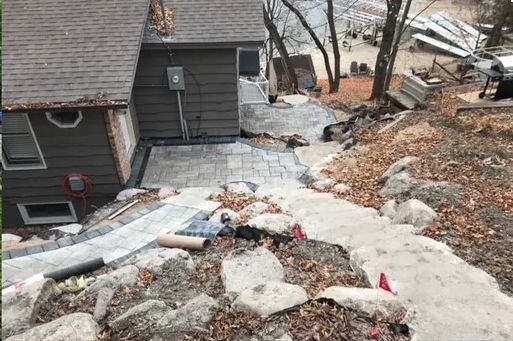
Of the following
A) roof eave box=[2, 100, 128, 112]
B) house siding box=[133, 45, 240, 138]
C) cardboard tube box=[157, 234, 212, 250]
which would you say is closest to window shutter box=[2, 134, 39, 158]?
roof eave box=[2, 100, 128, 112]

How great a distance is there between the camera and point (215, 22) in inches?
396

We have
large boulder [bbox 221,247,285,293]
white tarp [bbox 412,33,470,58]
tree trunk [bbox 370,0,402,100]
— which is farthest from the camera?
white tarp [bbox 412,33,470,58]

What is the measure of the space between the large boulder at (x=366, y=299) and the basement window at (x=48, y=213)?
7.14 metres

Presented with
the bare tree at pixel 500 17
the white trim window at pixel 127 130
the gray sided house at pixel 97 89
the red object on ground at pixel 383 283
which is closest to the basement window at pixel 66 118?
the gray sided house at pixel 97 89

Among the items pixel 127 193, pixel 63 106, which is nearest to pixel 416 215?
pixel 127 193

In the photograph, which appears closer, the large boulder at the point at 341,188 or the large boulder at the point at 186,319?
the large boulder at the point at 186,319

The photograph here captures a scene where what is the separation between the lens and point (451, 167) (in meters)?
7.10

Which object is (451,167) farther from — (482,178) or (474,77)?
(474,77)

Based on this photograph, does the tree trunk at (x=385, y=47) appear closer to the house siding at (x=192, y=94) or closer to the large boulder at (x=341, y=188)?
the house siding at (x=192, y=94)

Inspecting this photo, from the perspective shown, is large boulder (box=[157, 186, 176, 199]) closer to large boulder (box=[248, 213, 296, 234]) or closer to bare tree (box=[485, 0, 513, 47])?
large boulder (box=[248, 213, 296, 234])

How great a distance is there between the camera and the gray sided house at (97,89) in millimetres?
7793

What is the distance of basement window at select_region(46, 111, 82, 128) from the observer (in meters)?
7.88

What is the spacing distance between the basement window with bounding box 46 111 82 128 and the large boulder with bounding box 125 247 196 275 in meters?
4.07

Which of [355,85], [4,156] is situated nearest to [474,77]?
[355,85]
